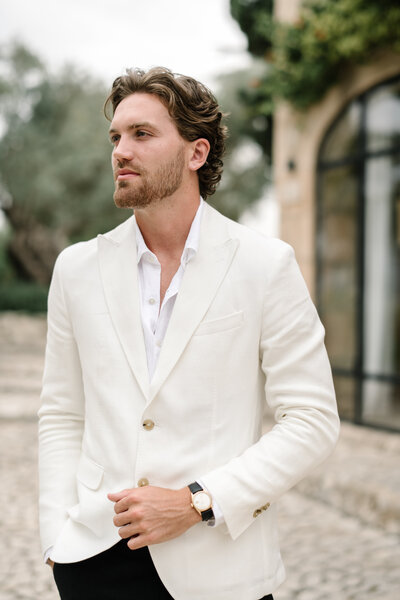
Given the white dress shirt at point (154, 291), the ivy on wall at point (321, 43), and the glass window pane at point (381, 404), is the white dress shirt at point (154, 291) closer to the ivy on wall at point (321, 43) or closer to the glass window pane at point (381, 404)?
the ivy on wall at point (321, 43)

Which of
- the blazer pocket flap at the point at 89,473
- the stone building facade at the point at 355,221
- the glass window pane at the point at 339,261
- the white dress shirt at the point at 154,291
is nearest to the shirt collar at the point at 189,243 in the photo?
the white dress shirt at the point at 154,291

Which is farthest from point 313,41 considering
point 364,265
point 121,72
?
point 121,72

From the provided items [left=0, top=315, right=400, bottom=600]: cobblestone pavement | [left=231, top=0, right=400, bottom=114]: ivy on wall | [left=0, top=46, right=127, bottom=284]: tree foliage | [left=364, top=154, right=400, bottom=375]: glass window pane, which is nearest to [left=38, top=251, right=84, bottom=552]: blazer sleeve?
[left=0, top=315, right=400, bottom=600]: cobblestone pavement

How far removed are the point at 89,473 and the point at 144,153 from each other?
0.81 metres

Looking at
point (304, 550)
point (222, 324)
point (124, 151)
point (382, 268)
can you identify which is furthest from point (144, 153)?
point (382, 268)

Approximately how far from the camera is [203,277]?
1.68m

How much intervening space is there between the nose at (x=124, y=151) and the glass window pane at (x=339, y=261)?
6292mm

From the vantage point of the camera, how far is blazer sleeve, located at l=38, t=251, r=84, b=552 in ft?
5.84

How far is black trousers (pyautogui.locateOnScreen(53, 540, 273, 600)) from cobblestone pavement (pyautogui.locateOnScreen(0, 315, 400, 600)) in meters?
2.14

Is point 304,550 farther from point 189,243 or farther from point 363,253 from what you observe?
point 363,253

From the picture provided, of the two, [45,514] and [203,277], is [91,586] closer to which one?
[45,514]

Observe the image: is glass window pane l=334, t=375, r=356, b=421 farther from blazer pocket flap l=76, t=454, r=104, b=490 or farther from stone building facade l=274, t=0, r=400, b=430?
blazer pocket flap l=76, t=454, r=104, b=490

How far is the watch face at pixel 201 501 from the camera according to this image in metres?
1.52

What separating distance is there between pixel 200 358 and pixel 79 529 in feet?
1.79
